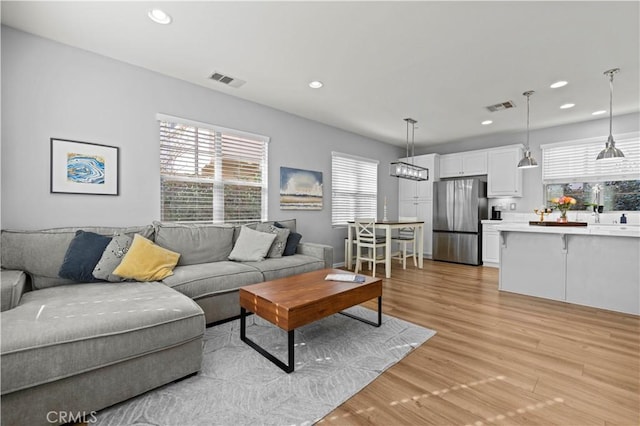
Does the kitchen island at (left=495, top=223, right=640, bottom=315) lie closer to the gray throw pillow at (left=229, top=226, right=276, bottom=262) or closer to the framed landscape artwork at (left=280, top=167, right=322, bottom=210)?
the framed landscape artwork at (left=280, top=167, right=322, bottom=210)

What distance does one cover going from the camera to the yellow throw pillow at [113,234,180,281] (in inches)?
95.0

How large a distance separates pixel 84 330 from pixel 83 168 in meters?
2.02

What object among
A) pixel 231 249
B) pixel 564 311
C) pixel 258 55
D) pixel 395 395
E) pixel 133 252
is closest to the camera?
pixel 395 395

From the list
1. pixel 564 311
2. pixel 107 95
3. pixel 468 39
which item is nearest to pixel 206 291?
pixel 107 95

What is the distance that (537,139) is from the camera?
540 cm

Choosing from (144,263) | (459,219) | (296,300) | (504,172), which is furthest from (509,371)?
(504,172)

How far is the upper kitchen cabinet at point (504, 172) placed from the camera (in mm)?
5410

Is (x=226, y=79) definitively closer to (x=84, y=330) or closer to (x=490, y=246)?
(x=84, y=330)

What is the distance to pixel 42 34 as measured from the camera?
99.9 inches

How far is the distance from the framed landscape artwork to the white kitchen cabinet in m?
3.40

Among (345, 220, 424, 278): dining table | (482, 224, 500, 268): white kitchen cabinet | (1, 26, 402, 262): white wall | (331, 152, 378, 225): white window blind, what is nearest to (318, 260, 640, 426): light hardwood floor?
(345, 220, 424, 278): dining table

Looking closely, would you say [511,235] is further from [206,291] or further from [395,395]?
[206,291]

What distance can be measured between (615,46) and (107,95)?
495 centimetres

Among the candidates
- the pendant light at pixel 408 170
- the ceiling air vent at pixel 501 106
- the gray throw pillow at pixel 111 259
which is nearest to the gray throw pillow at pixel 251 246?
the gray throw pillow at pixel 111 259
